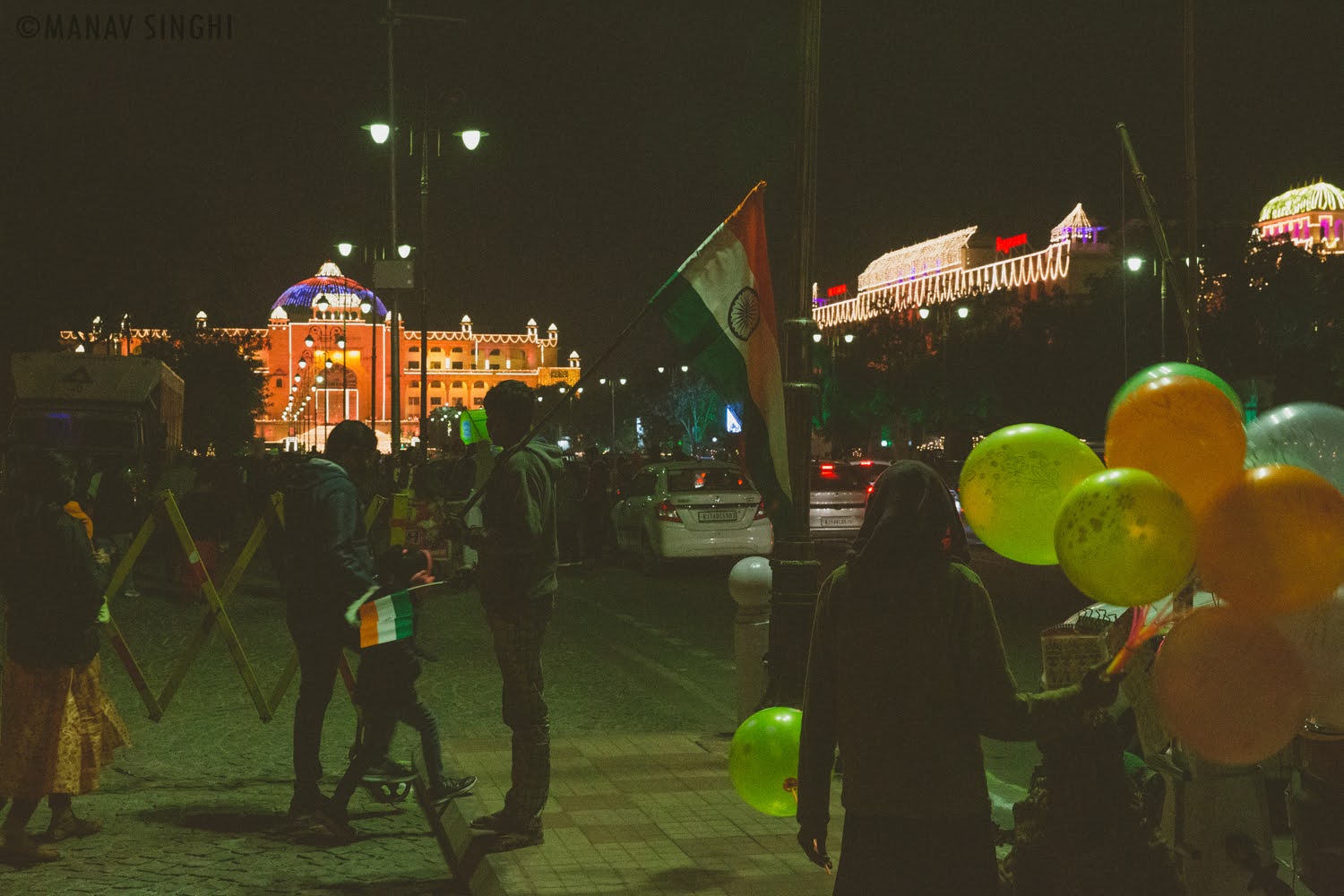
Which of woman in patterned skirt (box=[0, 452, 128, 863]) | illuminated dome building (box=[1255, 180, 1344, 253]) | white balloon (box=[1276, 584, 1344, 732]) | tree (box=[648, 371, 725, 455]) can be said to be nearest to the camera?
white balloon (box=[1276, 584, 1344, 732])

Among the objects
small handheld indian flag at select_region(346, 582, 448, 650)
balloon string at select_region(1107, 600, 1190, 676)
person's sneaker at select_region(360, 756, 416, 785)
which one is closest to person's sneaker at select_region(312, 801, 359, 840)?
person's sneaker at select_region(360, 756, 416, 785)

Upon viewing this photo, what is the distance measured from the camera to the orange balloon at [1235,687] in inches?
146

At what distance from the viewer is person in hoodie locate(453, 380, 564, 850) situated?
5883mm

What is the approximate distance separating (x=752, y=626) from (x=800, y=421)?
5.50 ft

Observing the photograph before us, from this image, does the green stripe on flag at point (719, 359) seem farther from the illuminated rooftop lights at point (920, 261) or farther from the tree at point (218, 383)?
the illuminated rooftop lights at point (920, 261)

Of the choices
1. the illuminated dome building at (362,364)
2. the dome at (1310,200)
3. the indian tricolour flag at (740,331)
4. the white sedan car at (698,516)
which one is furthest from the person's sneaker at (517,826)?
the illuminated dome building at (362,364)

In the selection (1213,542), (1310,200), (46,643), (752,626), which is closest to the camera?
(1213,542)

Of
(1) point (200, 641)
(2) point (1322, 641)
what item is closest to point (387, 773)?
(1) point (200, 641)

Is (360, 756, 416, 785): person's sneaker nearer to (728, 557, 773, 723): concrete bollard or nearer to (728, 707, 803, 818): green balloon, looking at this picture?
(728, 557, 773, 723): concrete bollard

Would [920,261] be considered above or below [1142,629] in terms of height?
above

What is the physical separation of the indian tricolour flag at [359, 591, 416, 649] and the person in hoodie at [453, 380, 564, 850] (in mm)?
666

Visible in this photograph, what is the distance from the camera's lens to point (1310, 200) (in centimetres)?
11300

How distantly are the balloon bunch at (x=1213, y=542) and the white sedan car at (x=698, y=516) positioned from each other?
1555cm

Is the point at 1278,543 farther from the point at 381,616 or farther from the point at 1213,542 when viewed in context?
the point at 381,616
